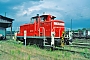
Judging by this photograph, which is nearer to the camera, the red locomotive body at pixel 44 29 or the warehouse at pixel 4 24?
the red locomotive body at pixel 44 29

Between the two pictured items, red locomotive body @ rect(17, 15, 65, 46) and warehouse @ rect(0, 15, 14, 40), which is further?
warehouse @ rect(0, 15, 14, 40)

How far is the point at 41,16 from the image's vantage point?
51.5ft

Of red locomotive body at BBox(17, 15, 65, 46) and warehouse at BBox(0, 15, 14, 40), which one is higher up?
warehouse at BBox(0, 15, 14, 40)

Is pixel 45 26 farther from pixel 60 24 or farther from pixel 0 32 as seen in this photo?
pixel 0 32

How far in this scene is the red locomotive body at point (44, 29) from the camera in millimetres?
14570

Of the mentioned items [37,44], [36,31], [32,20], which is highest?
[32,20]

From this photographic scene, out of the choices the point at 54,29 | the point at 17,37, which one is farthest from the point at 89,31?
the point at 54,29

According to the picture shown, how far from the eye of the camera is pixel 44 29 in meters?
15.3

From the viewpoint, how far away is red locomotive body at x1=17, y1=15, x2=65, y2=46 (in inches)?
574

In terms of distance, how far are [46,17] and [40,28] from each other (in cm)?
113

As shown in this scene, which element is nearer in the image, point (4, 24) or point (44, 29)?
point (44, 29)

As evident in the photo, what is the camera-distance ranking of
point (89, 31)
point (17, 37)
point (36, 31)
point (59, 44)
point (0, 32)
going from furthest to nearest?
point (89, 31)
point (0, 32)
point (17, 37)
point (36, 31)
point (59, 44)

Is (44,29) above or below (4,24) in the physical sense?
below

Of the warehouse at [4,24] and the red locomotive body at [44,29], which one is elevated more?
the warehouse at [4,24]
